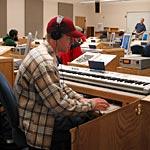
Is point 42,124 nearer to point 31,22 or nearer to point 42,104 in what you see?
point 42,104

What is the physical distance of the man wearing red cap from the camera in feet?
5.67

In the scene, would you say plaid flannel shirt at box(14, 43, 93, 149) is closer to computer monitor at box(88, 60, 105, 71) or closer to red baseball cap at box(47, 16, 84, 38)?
red baseball cap at box(47, 16, 84, 38)

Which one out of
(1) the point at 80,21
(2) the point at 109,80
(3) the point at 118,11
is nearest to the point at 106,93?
(2) the point at 109,80

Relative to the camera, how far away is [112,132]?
1650mm

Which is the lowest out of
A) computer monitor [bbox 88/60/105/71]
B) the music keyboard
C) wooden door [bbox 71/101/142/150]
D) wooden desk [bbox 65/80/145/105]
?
wooden door [bbox 71/101/142/150]

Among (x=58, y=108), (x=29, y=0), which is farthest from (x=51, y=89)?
(x=29, y=0)

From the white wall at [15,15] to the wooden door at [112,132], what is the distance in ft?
33.8

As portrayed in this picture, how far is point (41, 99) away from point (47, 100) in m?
0.06

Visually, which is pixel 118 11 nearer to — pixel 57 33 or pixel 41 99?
pixel 57 33

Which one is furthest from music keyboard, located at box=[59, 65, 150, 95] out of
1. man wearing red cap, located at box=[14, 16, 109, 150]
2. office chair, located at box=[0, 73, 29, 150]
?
office chair, located at box=[0, 73, 29, 150]

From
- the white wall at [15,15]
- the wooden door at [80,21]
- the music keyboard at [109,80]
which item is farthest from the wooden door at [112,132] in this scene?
the wooden door at [80,21]

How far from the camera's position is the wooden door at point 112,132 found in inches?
58.7

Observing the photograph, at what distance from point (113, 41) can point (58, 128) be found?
5741mm

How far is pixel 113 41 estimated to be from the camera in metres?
7.41
